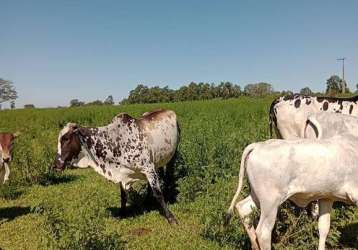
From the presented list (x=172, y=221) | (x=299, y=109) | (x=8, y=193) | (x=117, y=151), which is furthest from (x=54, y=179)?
(x=299, y=109)

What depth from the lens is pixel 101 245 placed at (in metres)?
5.41

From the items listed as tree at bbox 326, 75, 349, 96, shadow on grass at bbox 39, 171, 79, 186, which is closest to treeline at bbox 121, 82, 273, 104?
tree at bbox 326, 75, 349, 96

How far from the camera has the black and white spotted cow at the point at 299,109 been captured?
791cm

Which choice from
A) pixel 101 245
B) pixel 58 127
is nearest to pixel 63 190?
pixel 101 245

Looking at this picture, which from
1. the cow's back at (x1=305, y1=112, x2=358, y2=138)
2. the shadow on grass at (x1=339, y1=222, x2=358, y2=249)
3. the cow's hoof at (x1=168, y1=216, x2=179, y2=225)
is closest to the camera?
the cow's back at (x1=305, y1=112, x2=358, y2=138)

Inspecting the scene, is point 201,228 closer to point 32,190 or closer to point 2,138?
point 2,138

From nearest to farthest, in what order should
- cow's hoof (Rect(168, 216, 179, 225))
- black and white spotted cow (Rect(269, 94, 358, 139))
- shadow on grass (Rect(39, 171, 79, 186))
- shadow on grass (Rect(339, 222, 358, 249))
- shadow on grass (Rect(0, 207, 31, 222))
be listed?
1. shadow on grass (Rect(339, 222, 358, 249))
2. cow's hoof (Rect(168, 216, 179, 225))
3. black and white spotted cow (Rect(269, 94, 358, 139))
4. shadow on grass (Rect(0, 207, 31, 222))
5. shadow on grass (Rect(39, 171, 79, 186))

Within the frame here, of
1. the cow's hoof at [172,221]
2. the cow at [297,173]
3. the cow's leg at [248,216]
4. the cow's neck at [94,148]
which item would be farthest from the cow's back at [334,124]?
the cow's neck at [94,148]

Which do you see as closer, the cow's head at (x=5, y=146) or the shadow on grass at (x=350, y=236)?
the shadow on grass at (x=350, y=236)

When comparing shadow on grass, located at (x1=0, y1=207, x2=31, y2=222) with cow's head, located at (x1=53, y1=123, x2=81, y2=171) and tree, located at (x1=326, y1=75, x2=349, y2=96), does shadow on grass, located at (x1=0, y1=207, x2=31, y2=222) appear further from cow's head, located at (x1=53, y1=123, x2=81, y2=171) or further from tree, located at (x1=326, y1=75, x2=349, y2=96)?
tree, located at (x1=326, y1=75, x2=349, y2=96)

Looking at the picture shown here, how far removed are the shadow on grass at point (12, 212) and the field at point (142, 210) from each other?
20 mm

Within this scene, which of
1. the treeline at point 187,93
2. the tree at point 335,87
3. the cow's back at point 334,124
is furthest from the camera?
the treeline at point 187,93

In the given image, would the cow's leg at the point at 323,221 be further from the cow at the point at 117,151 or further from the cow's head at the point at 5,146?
the cow's head at the point at 5,146

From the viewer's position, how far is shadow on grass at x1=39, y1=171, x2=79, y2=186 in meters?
11.4
